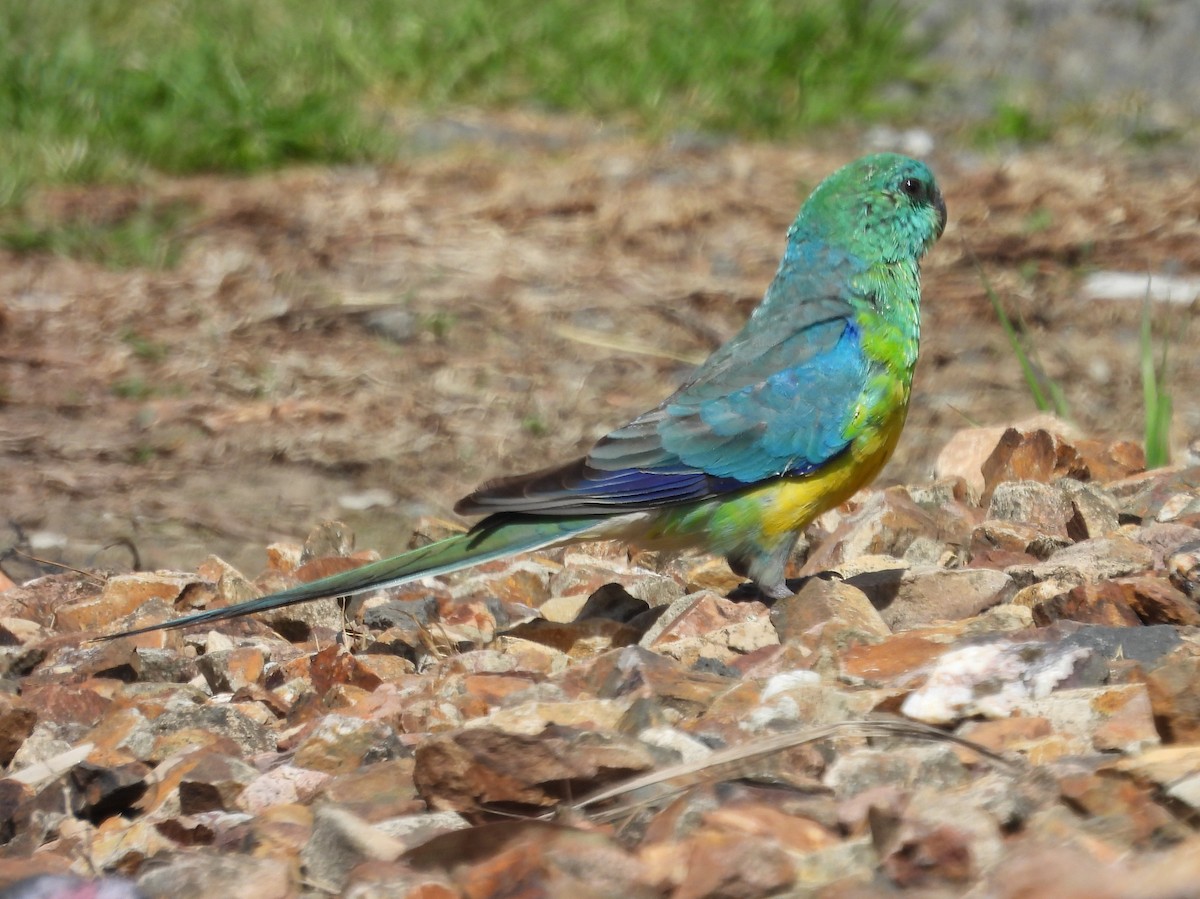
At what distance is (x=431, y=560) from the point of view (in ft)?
12.3

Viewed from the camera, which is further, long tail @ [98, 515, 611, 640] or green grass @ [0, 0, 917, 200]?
green grass @ [0, 0, 917, 200]

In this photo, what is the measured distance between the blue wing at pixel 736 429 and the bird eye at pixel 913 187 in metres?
0.40

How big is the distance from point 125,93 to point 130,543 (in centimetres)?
473

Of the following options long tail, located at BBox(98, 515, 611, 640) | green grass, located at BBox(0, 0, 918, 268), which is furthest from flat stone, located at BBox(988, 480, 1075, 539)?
green grass, located at BBox(0, 0, 918, 268)

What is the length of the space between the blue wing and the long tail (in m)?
0.08

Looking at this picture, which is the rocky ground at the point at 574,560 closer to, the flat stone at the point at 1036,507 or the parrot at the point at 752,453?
the flat stone at the point at 1036,507

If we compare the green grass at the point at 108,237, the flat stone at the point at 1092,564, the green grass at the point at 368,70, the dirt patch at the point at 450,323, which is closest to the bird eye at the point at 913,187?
the flat stone at the point at 1092,564

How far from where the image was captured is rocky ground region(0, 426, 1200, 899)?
224 cm

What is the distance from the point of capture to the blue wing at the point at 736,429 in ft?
→ 12.9

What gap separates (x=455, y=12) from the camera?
388 inches

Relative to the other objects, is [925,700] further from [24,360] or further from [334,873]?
[24,360]

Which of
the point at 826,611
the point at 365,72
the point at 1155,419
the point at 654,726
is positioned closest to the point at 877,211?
the point at 1155,419

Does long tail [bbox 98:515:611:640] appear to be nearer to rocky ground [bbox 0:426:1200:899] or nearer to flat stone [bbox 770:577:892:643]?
rocky ground [bbox 0:426:1200:899]

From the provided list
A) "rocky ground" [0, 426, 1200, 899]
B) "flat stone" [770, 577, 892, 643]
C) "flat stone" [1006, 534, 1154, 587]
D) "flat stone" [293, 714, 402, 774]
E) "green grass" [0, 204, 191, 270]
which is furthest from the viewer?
"green grass" [0, 204, 191, 270]
